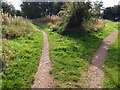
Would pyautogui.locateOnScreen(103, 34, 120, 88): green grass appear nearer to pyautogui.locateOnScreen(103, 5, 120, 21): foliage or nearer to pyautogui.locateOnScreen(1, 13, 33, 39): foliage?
pyautogui.locateOnScreen(1, 13, 33, 39): foliage

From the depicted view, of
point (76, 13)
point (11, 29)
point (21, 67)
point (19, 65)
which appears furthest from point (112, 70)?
point (76, 13)

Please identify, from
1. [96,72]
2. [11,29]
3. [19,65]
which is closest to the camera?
[96,72]

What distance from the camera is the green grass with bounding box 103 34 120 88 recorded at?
393 inches

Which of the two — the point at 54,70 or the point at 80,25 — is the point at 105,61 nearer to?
the point at 54,70

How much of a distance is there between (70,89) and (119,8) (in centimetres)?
5018

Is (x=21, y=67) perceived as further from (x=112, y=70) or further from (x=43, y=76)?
(x=112, y=70)

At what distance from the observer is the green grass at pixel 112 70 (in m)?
9.97

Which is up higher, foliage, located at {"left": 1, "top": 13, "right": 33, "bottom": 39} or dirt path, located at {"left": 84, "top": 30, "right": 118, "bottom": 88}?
foliage, located at {"left": 1, "top": 13, "right": 33, "bottom": 39}

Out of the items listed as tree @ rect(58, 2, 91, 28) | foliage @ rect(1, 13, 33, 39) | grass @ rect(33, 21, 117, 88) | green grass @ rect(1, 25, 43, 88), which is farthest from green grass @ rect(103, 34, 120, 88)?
tree @ rect(58, 2, 91, 28)

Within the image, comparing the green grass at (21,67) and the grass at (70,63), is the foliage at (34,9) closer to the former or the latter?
the grass at (70,63)

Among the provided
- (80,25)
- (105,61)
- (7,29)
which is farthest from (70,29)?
(105,61)

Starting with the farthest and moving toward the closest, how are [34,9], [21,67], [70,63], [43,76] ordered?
[34,9]
[70,63]
[21,67]
[43,76]

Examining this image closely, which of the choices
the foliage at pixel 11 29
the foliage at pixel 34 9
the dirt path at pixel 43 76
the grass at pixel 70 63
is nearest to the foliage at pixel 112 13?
the foliage at pixel 34 9

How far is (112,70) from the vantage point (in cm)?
1160
